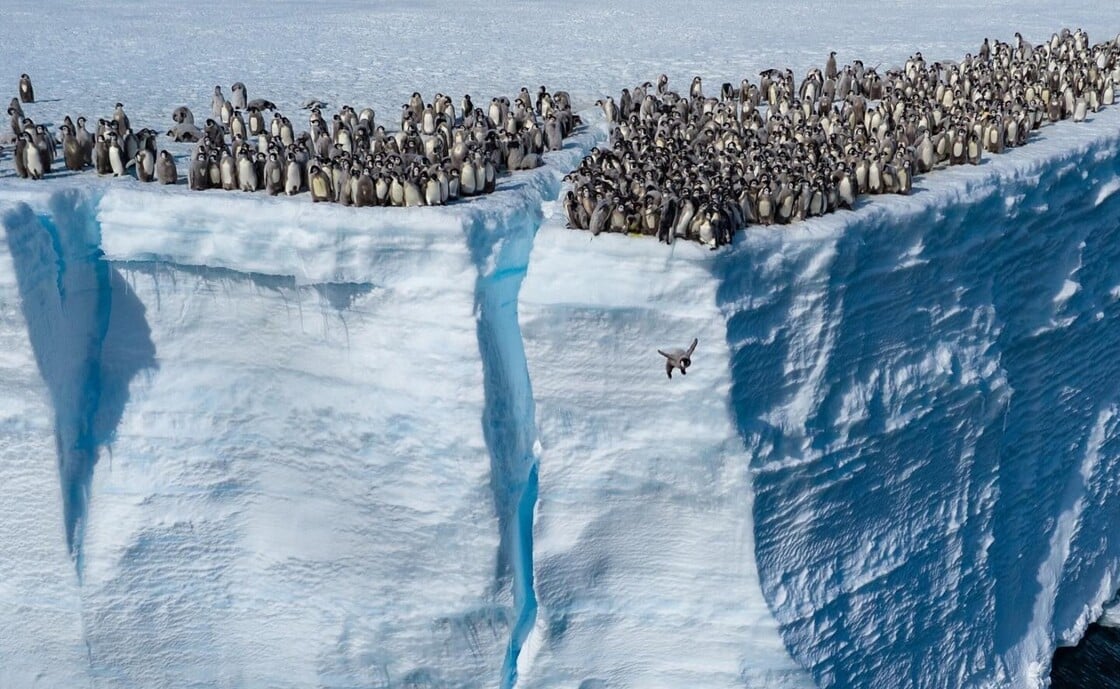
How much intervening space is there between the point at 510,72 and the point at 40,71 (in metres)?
5.72

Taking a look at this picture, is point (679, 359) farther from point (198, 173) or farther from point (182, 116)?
point (182, 116)

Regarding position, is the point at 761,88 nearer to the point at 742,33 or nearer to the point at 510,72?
the point at 510,72

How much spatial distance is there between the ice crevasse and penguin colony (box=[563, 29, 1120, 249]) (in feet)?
0.86

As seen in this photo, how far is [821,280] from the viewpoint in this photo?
9891 millimetres

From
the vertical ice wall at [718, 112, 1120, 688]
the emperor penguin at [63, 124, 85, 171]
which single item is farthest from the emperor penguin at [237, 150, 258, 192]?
the vertical ice wall at [718, 112, 1120, 688]

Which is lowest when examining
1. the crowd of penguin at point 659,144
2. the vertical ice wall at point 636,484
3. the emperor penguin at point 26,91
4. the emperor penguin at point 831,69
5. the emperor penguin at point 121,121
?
the vertical ice wall at point 636,484

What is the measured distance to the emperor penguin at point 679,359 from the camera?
31.1 ft

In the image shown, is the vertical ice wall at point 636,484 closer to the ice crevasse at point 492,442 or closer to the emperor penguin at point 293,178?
the ice crevasse at point 492,442

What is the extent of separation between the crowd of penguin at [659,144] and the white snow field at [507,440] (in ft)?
0.93

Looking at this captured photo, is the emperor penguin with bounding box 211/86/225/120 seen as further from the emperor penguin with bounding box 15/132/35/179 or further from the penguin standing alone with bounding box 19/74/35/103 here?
the emperor penguin with bounding box 15/132/35/179

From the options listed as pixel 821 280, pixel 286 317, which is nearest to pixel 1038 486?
pixel 821 280

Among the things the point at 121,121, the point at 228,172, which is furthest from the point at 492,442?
the point at 121,121

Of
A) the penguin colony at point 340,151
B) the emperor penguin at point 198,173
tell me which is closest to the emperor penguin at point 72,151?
the penguin colony at point 340,151

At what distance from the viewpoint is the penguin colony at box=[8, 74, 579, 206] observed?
10359 mm
